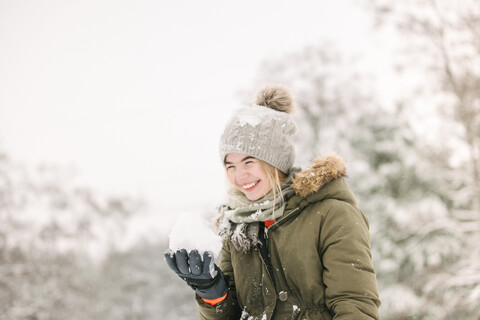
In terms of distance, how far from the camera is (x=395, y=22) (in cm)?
1341

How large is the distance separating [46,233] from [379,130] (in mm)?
19390

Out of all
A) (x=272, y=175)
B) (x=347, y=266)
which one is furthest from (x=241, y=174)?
(x=347, y=266)

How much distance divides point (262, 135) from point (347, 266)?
0.71 metres

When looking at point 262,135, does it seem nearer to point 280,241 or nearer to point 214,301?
point 280,241

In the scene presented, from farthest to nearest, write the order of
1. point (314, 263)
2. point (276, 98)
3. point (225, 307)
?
point (276, 98) → point (225, 307) → point (314, 263)

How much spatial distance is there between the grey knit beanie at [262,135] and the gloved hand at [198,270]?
0.54 meters

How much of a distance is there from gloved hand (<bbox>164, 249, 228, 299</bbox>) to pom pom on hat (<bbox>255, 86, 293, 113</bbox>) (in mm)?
871

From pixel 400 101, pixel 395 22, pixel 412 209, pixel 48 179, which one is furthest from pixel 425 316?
pixel 48 179

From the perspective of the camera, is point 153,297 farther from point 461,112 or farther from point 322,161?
point 322,161

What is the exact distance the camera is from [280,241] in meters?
1.67

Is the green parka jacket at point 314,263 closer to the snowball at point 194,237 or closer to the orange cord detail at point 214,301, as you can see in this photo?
the orange cord detail at point 214,301

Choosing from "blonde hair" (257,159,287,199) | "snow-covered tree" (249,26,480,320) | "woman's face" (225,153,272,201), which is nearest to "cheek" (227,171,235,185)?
"woman's face" (225,153,272,201)

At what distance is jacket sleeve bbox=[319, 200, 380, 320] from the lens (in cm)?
141

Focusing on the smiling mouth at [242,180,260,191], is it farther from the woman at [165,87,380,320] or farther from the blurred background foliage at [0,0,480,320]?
the blurred background foliage at [0,0,480,320]
